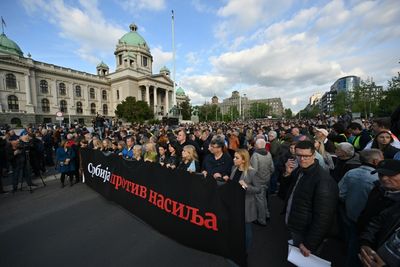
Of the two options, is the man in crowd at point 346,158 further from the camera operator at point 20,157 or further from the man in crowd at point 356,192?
the camera operator at point 20,157

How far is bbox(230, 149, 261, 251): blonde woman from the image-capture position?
2.89 m

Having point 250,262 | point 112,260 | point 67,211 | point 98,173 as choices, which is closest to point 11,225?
point 67,211

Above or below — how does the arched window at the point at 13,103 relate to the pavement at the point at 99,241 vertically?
above

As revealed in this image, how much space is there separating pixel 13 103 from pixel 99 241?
57.7 m

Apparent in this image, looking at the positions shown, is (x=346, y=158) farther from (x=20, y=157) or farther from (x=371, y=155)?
(x=20, y=157)

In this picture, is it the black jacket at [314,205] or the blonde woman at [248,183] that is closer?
the black jacket at [314,205]

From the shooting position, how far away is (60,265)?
295 centimetres

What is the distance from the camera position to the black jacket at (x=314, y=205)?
2031 mm

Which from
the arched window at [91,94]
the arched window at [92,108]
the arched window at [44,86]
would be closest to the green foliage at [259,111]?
the arched window at [92,108]

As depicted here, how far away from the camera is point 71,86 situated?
183 ft

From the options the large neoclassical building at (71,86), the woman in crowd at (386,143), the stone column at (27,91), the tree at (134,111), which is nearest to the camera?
the woman in crowd at (386,143)

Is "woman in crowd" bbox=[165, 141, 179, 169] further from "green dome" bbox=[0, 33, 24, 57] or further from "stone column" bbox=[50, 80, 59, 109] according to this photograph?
"green dome" bbox=[0, 33, 24, 57]

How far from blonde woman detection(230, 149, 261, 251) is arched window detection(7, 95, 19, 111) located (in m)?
58.8

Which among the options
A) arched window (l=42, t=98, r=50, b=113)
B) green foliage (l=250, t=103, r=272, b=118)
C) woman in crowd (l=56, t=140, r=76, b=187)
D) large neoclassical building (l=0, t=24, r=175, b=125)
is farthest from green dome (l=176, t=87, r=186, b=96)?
woman in crowd (l=56, t=140, r=76, b=187)
